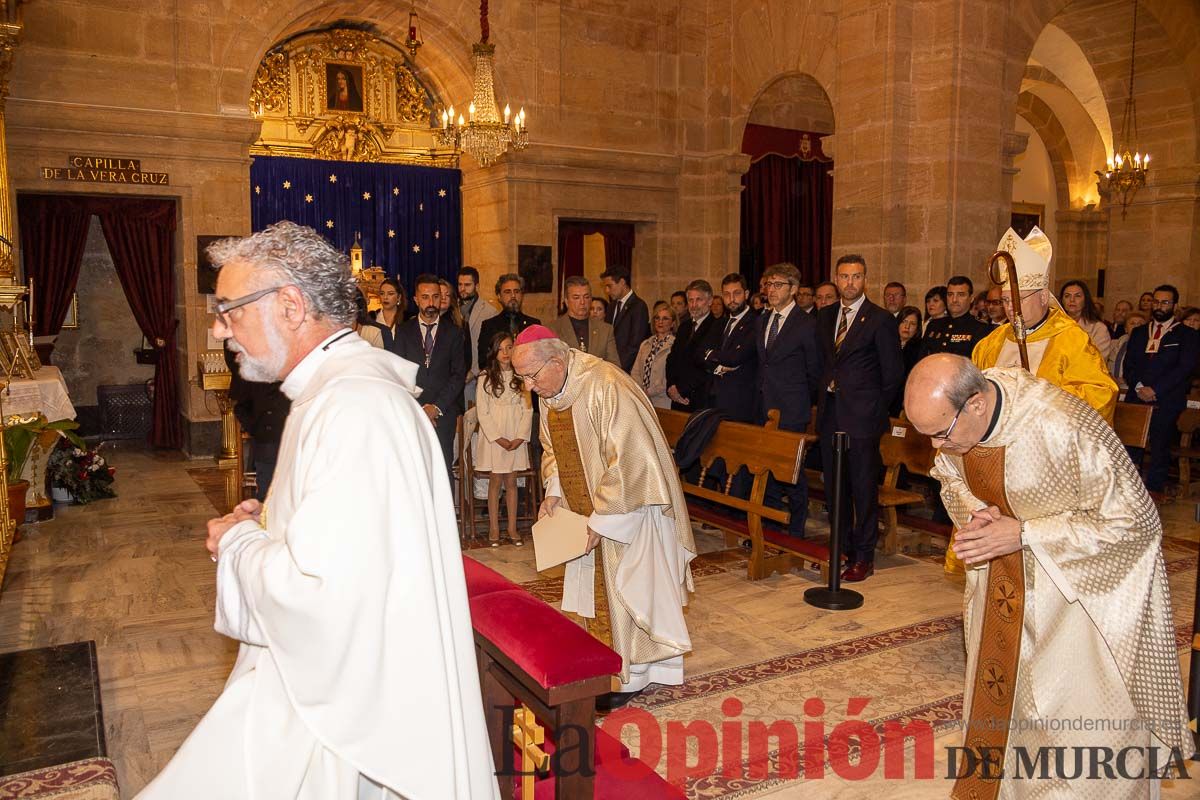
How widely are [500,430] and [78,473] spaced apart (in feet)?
12.9

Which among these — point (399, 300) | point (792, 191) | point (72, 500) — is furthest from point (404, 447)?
point (792, 191)

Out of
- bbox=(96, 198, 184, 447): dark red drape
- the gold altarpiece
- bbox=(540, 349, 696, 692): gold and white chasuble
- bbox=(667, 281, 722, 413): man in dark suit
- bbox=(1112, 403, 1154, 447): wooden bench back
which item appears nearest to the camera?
bbox=(540, 349, 696, 692): gold and white chasuble

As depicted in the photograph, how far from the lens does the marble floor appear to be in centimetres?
377

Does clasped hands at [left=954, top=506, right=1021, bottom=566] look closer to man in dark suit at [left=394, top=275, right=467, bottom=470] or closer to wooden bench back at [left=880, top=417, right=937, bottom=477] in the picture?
wooden bench back at [left=880, top=417, right=937, bottom=477]

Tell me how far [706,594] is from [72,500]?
5.61 metres

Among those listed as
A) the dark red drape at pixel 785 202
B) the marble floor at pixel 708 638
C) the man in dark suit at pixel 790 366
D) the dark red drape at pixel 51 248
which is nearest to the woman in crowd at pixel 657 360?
the marble floor at pixel 708 638

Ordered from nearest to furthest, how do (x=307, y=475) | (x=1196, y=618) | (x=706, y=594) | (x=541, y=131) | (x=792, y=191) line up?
(x=307, y=475) < (x=1196, y=618) < (x=706, y=594) < (x=541, y=131) < (x=792, y=191)

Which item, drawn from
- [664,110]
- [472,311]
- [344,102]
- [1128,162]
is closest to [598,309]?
[472,311]

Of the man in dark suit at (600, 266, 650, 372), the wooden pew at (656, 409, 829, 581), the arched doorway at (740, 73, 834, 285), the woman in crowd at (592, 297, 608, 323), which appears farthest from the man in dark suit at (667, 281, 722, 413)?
the arched doorway at (740, 73, 834, 285)

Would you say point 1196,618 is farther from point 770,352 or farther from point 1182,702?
point 770,352

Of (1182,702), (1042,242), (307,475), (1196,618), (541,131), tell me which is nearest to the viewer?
(307,475)

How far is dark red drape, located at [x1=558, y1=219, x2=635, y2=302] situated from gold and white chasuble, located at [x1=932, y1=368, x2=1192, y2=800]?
405 inches

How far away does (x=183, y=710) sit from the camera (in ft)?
13.2

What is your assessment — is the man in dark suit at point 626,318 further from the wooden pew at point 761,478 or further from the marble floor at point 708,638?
the wooden pew at point 761,478
